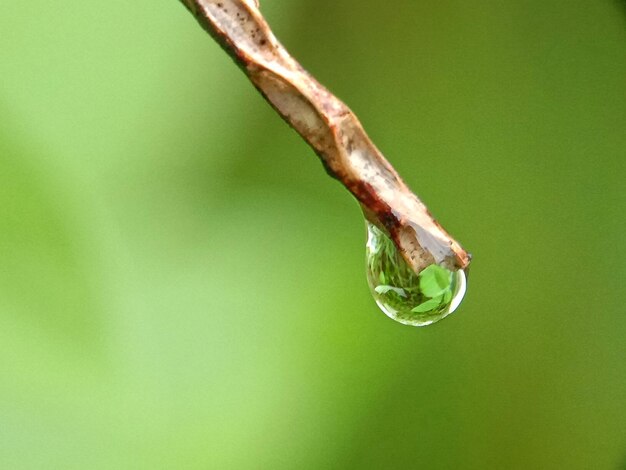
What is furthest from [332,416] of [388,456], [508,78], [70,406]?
[508,78]

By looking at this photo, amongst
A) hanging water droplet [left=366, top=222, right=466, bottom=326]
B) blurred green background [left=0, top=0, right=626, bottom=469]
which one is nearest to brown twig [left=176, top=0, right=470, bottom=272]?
hanging water droplet [left=366, top=222, right=466, bottom=326]

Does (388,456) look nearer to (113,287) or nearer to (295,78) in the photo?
(113,287)

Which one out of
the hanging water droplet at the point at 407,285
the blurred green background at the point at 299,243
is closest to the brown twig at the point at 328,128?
the hanging water droplet at the point at 407,285

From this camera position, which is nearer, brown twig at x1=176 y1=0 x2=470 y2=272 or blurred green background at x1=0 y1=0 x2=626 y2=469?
brown twig at x1=176 y1=0 x2=470 y2=272

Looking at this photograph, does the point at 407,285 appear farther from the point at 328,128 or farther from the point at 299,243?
the point at 299,243

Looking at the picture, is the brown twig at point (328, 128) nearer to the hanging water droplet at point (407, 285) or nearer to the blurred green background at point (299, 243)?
the hanging water droplet at point (407, 285)

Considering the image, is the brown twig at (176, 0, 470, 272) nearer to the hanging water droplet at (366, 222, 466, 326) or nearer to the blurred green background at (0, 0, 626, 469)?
the hanging water droplet at (366, 222, 466, 326)
